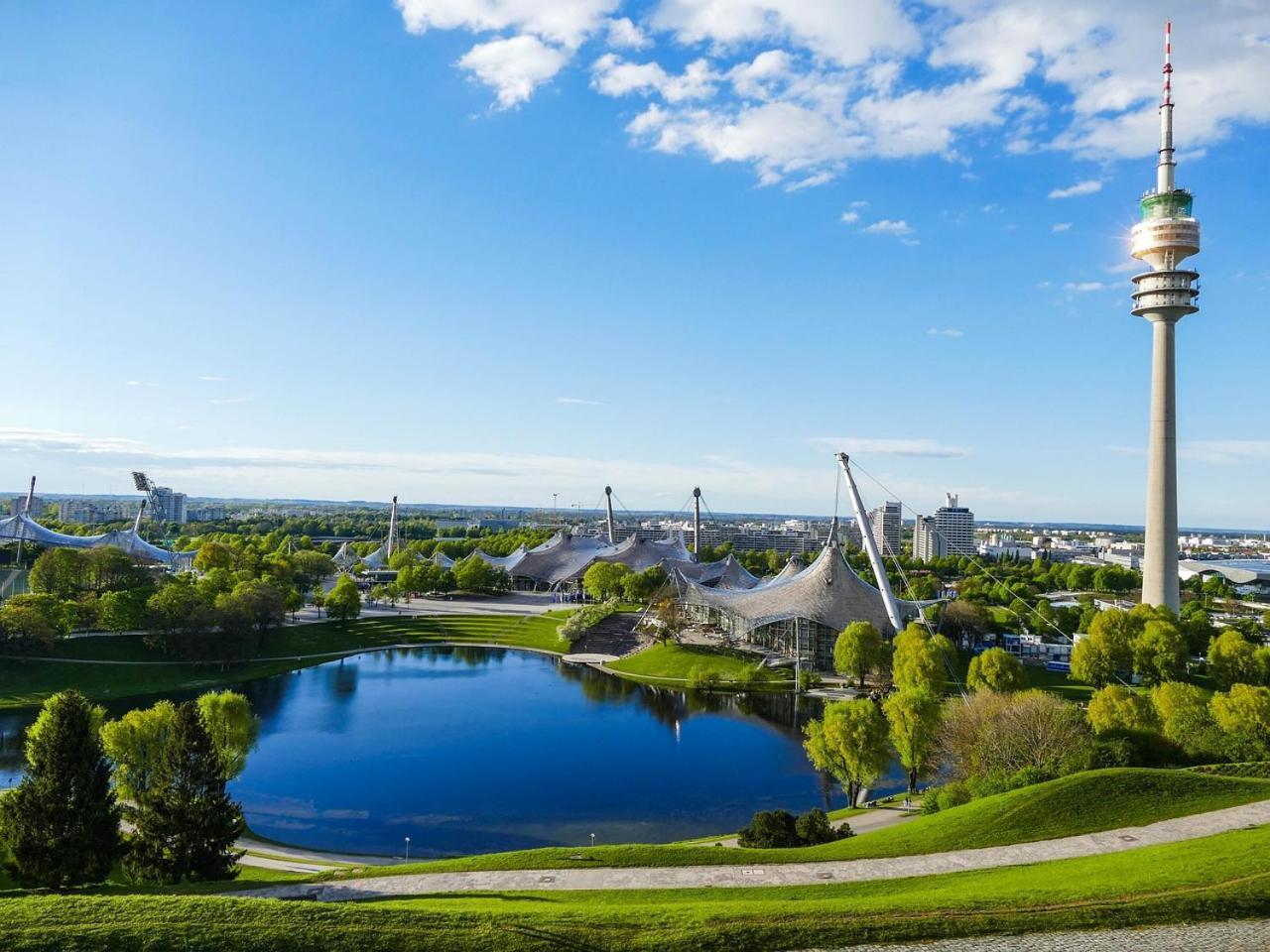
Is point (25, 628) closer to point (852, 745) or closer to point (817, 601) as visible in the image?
point (852, 745)

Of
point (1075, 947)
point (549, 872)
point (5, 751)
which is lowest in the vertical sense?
point (5, 751)

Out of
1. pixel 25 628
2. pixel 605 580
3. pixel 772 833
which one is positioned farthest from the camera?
pixel 605 580

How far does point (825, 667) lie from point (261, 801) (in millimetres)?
31357

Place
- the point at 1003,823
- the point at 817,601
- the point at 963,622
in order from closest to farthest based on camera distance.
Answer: the point at 1003,823, the point at 817,601, the point at 963,622

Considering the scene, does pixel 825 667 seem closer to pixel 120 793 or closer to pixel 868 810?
pixel 868 810

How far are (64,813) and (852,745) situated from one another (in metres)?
19.9

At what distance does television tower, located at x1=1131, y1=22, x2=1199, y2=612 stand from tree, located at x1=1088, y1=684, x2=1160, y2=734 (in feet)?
82.9

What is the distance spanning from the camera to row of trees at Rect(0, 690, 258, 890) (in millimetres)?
16297

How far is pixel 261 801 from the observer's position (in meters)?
27.0

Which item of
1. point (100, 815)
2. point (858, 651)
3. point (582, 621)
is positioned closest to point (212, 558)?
point (582, 621)

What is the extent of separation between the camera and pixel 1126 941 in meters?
11.4

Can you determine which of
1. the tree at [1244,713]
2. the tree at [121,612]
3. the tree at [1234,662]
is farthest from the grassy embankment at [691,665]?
the tree at [121,612]

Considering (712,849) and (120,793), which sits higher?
(712,849)

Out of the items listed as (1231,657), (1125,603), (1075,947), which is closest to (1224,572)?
(1125,603)
